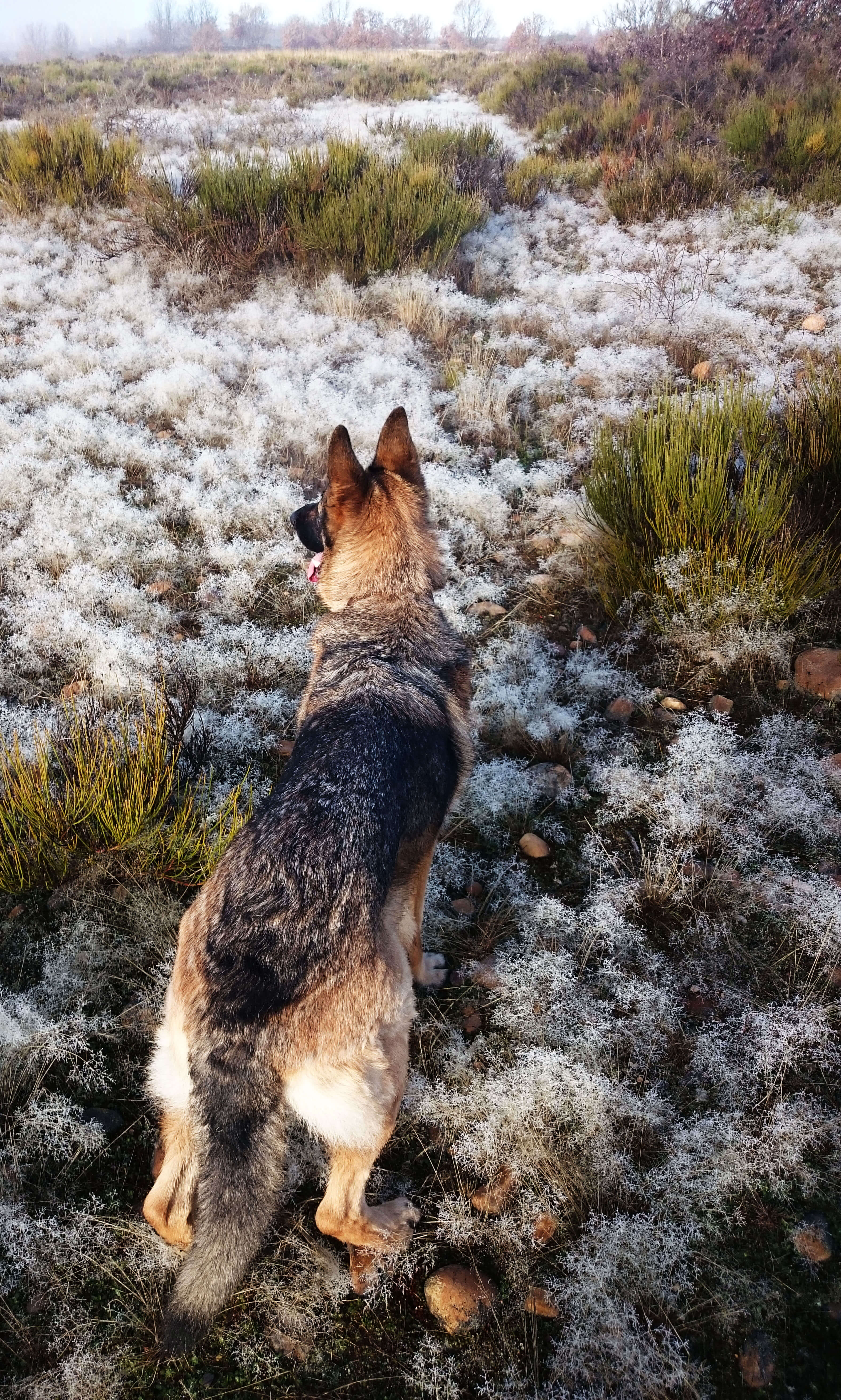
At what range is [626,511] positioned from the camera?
4.12 metres

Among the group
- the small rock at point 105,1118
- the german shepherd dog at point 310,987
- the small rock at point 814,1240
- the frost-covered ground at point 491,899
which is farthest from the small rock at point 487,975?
the small rock at point 105,1118

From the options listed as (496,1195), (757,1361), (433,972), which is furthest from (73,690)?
(757,1361)

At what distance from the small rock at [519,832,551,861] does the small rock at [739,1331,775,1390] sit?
171 centimetres

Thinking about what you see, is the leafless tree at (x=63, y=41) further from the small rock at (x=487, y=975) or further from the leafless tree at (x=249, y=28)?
the small rock at (x=487, y=975)

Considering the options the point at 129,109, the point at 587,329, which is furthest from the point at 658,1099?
the point at 129,109

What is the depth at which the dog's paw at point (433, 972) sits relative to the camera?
2818 millimetres

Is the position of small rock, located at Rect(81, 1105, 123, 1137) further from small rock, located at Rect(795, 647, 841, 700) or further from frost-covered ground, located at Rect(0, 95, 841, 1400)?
small rock, located at Rect(795, 647, 841, 700)

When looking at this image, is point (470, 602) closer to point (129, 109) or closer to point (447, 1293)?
point (447, 1293)

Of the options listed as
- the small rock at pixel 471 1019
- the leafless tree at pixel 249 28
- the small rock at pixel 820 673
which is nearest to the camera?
the small rock at pixel 471 1019

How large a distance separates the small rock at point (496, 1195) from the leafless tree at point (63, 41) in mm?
153352

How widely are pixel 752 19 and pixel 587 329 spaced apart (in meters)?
13.4

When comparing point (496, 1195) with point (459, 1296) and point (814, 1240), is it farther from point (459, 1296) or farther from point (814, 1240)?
point (814, 1240)

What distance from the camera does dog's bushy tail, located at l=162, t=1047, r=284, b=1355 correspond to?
5.31 ft

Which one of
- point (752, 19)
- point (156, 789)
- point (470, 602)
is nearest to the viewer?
point (156, 789)
